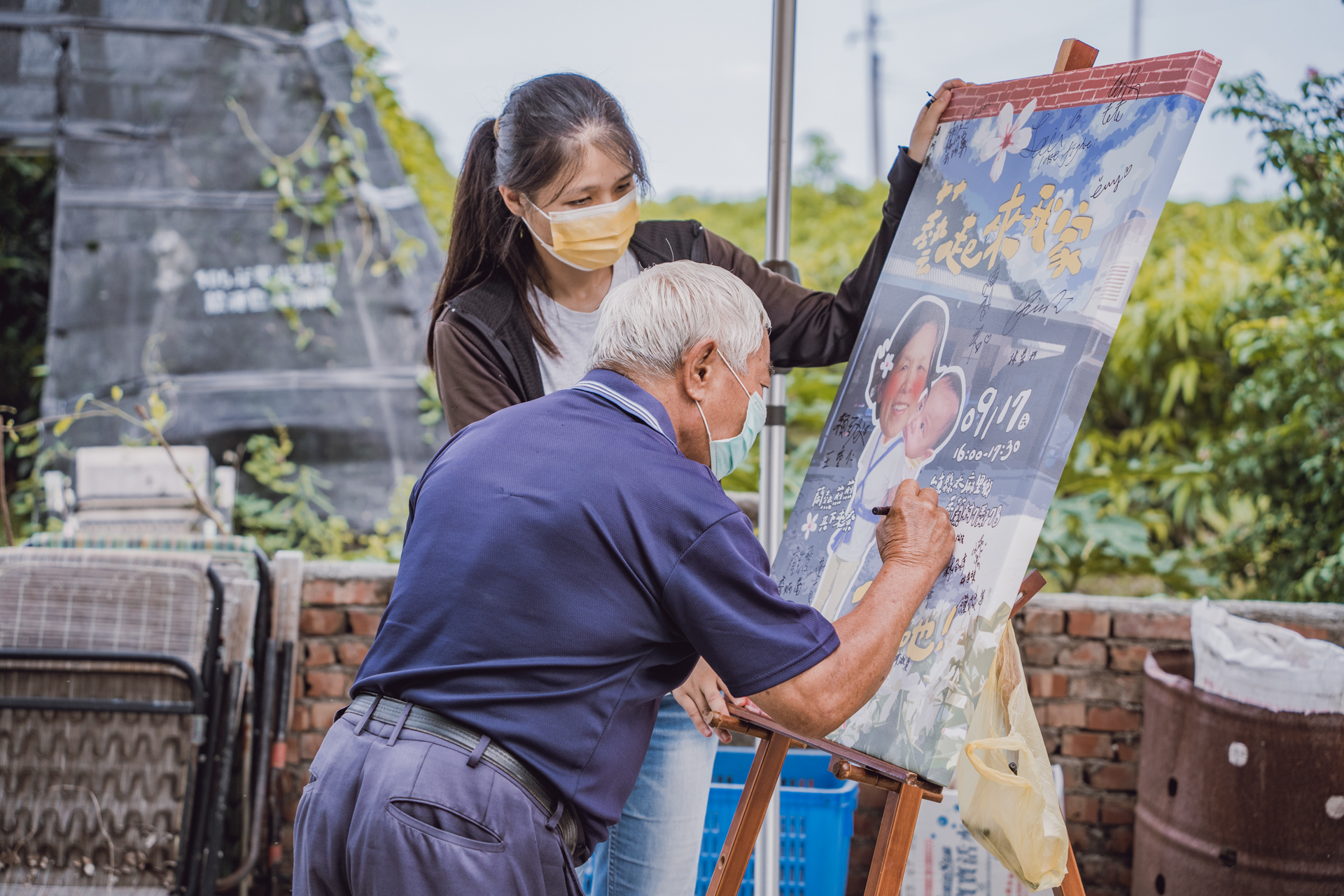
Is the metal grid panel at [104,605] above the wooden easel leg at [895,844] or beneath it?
beneath

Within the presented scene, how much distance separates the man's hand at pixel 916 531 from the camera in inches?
57.4

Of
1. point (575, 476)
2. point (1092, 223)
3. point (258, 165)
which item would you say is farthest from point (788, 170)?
point (258, 165)

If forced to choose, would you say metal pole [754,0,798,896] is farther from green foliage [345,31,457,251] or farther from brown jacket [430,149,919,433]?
green foliage [345,31,457,251]

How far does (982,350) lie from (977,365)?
2 centimetres

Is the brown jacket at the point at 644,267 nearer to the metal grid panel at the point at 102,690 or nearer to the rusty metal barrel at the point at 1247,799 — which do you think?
the rusty metal barrel at the point at 1247,799

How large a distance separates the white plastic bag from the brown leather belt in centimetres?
156

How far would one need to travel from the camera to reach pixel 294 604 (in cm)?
279

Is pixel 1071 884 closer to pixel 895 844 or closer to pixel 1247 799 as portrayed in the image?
pixel 895 844

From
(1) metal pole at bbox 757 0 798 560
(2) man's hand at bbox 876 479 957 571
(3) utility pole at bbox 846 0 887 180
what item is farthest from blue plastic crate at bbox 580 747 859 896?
(3) utility pole at bbox 846 0 887 180

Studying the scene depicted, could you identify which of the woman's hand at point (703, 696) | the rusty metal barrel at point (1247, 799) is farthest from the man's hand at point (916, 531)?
the rusty metal barrel at point (1247, 799)

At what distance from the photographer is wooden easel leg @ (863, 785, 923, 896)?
147 centimetres
